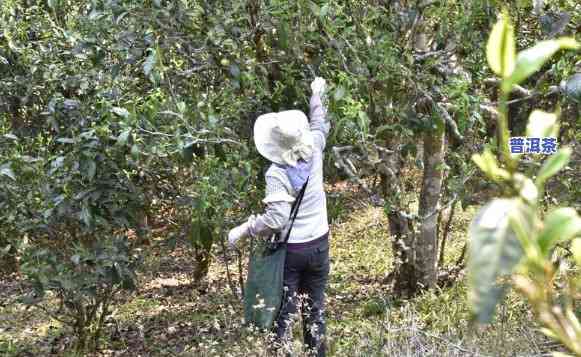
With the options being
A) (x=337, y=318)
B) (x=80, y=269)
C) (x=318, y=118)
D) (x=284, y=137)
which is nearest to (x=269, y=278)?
(x=284, y=137)

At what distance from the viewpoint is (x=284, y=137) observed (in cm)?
306

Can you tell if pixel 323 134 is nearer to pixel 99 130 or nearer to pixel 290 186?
pixel 290 186

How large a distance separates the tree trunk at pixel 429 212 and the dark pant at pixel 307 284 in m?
1.12

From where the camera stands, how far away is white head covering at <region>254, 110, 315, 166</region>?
10.0ft

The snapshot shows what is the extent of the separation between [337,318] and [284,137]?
2.03 metres

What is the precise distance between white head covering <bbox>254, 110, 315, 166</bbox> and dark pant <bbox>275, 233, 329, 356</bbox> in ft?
1.62

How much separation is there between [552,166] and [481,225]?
124 mm

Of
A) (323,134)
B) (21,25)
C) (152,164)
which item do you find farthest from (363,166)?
(21,25)

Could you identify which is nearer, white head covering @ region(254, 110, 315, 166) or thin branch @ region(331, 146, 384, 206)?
white head covering @ region(254, 110, 315, 166)

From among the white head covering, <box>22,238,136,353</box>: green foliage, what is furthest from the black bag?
<box>22,238,136,353</box>: green foliage

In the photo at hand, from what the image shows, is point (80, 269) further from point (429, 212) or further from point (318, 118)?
point (429, 212)

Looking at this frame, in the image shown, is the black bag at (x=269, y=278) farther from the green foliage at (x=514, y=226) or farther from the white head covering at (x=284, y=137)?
the green foliage at (x=514, y=226)

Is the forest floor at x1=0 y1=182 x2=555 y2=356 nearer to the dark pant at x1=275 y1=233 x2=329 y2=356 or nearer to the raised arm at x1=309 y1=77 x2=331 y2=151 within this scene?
the dark pant at x1=275 y1=233 x2=329 y2=356

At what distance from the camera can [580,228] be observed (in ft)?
2.05
